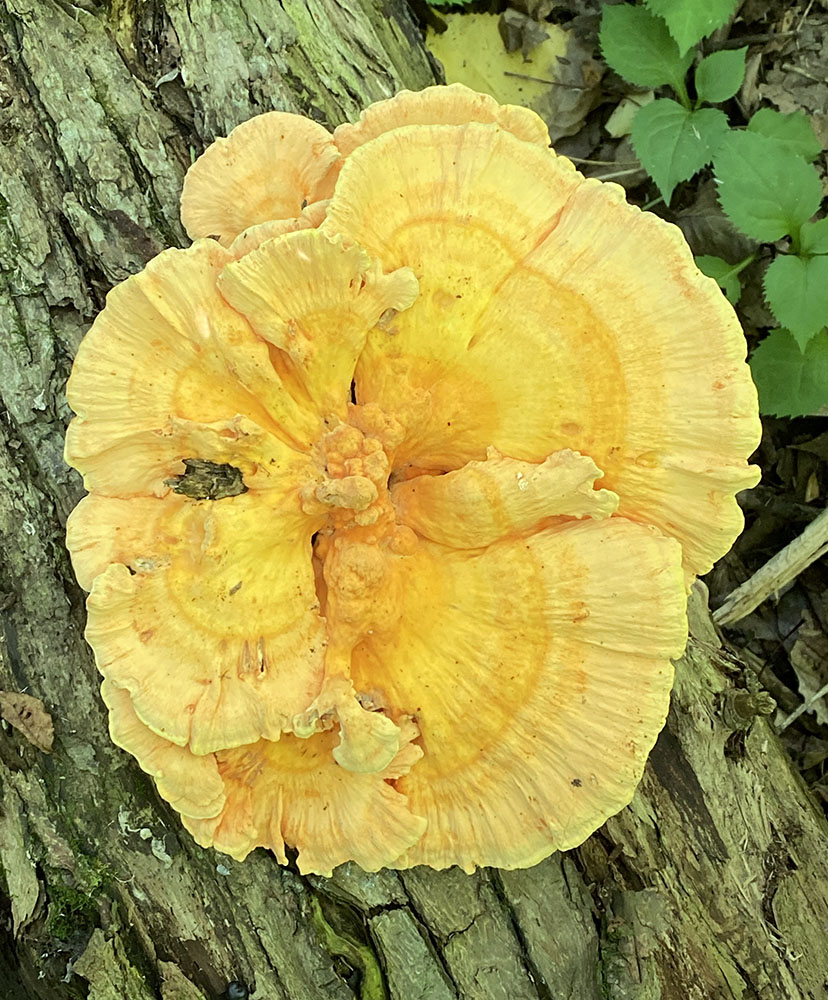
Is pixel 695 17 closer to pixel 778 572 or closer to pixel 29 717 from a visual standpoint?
pixel 778 572

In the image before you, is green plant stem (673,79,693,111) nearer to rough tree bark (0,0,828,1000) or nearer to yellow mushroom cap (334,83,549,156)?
yellow mushroom cap (334,83,549,156)

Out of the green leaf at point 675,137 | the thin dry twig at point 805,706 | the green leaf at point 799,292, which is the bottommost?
the thin dry twig at point 805,706

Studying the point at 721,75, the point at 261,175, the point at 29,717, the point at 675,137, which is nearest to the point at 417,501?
the point at 261,175

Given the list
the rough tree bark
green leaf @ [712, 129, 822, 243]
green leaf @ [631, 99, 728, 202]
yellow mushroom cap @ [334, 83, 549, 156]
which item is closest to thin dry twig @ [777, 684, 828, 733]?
the rough tree bark

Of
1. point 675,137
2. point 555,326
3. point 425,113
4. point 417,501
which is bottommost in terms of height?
point 417,501

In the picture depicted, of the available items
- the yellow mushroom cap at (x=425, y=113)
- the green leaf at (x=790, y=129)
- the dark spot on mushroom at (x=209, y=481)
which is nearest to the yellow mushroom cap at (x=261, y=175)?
the yellow mushroom cap at (x=425, y=113)

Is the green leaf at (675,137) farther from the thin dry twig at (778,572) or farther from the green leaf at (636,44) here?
the thin dry twig at (778,572)
